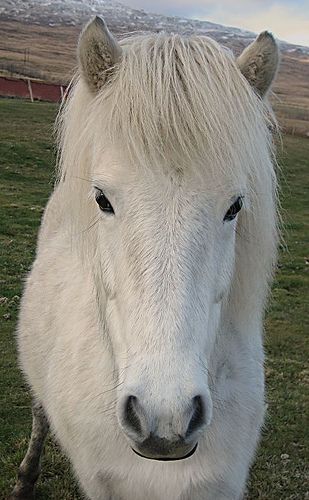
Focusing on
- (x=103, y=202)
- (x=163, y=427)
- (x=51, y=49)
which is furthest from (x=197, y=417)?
(x=51, y=49)

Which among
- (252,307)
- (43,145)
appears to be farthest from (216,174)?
(43,145)

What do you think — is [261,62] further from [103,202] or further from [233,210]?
[103,202]

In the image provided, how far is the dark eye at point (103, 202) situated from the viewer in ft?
7.30

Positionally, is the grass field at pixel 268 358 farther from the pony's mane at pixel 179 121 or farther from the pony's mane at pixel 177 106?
the pony's mane at pixel 177 106

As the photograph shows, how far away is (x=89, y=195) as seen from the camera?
8.09 feet

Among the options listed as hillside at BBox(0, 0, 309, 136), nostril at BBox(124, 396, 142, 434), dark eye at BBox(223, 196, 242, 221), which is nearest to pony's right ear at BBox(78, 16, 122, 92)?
dark eye at BBox(223, 196, 242, 221)

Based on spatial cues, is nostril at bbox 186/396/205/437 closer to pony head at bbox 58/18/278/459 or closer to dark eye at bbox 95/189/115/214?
pony head at bbox 58/18/278/459

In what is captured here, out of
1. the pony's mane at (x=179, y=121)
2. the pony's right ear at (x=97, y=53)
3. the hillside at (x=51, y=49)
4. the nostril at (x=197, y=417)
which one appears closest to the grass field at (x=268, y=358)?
the pony's mane at (x=179, y=121)

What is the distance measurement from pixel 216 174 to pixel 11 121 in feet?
68.8

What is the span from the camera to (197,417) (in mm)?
1852

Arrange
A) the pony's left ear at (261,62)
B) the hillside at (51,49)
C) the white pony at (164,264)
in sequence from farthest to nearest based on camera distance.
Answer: the hillside at (51,49), the pony's left ear at (261,62), the white pony at (164,264)

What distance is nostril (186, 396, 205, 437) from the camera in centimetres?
182

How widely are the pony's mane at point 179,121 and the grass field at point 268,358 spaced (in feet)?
2.09

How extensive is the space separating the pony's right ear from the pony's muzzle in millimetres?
1352
